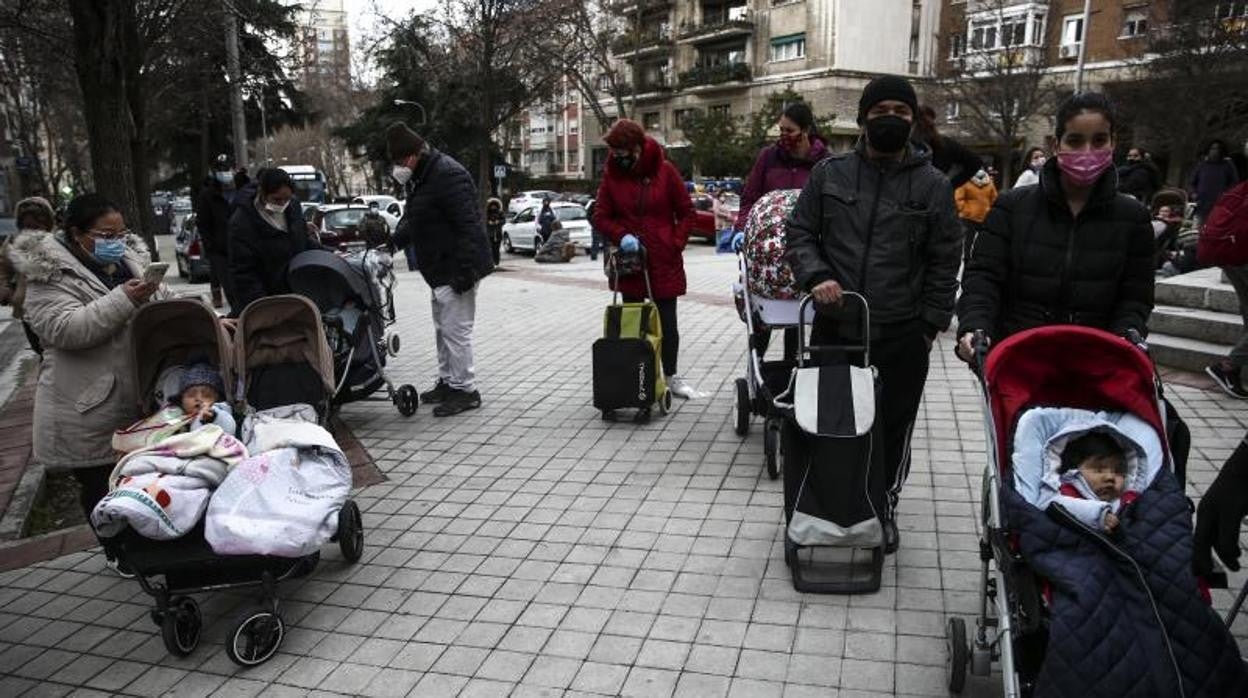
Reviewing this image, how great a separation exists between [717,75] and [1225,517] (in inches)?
1894

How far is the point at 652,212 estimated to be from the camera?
6152mm

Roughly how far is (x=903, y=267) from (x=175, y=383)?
132 inches

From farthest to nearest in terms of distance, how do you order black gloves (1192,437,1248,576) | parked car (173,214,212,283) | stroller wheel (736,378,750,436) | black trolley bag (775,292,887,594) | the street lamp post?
the street lamp post → parked car (173,214,212,283) → stroller wheel (736,378,750,436) → black trolley bag (775,292,887,594) → black gloves (1192,437,1248,576)

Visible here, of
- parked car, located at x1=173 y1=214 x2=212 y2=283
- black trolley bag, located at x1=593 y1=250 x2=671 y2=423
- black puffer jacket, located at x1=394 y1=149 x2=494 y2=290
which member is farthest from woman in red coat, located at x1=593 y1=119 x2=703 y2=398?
parked car, located at x1=173 y1=214 x2=212 y2=283

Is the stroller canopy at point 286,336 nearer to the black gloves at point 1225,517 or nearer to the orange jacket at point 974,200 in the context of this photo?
the black gloves at point 1225,517

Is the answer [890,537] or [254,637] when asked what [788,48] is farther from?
[254,637]

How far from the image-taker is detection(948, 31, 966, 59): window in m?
38.8

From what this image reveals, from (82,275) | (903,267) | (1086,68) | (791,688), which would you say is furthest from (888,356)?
(1086,68)

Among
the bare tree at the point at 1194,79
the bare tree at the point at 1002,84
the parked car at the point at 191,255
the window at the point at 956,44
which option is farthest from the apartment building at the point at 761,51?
the parked car at the point at 191,255

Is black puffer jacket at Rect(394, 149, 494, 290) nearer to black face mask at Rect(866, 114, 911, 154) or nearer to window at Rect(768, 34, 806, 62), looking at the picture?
black face mask at Rect(866, 114, 911, 154)

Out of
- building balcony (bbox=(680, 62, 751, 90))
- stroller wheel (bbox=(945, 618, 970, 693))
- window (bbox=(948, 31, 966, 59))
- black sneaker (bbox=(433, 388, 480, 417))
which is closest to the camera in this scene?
stroller wheel (bbox=(945, 618, 970, 693))

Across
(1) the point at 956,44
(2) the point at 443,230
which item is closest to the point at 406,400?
(2) the point at 443,230

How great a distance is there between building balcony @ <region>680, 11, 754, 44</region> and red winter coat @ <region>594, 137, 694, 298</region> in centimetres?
4377

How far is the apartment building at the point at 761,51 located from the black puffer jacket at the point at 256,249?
3193cm
